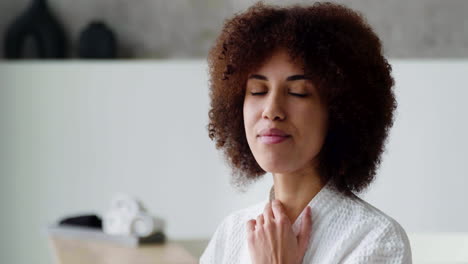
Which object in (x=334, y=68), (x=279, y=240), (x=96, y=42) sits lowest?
(x=279, y=240)

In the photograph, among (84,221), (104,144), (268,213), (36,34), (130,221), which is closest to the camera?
(268,213)

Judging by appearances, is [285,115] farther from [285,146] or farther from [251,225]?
[251,225]

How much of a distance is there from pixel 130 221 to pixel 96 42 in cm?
197

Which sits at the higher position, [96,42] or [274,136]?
[96,42]

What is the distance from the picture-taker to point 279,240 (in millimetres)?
1289

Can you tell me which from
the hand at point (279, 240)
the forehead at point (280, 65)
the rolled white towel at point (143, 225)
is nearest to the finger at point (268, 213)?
the hand at point (279, 240)

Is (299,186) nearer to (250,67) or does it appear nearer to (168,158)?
(250,67)

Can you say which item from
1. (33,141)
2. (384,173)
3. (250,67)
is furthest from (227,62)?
(33,141)

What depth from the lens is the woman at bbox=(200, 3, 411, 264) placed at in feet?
4.08

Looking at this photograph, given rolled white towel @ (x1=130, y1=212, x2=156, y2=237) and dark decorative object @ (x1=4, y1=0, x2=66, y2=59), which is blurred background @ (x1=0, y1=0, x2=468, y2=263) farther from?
rolled white towel @ (x1=130, y1=212, x2=156, y2=237)

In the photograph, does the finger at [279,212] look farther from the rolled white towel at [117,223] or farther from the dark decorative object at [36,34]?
the dark decorative object at [36,34]

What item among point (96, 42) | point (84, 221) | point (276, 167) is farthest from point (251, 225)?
point (96, 42)

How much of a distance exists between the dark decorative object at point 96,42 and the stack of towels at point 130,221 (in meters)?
1.83

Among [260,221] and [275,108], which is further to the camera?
[260,221]
